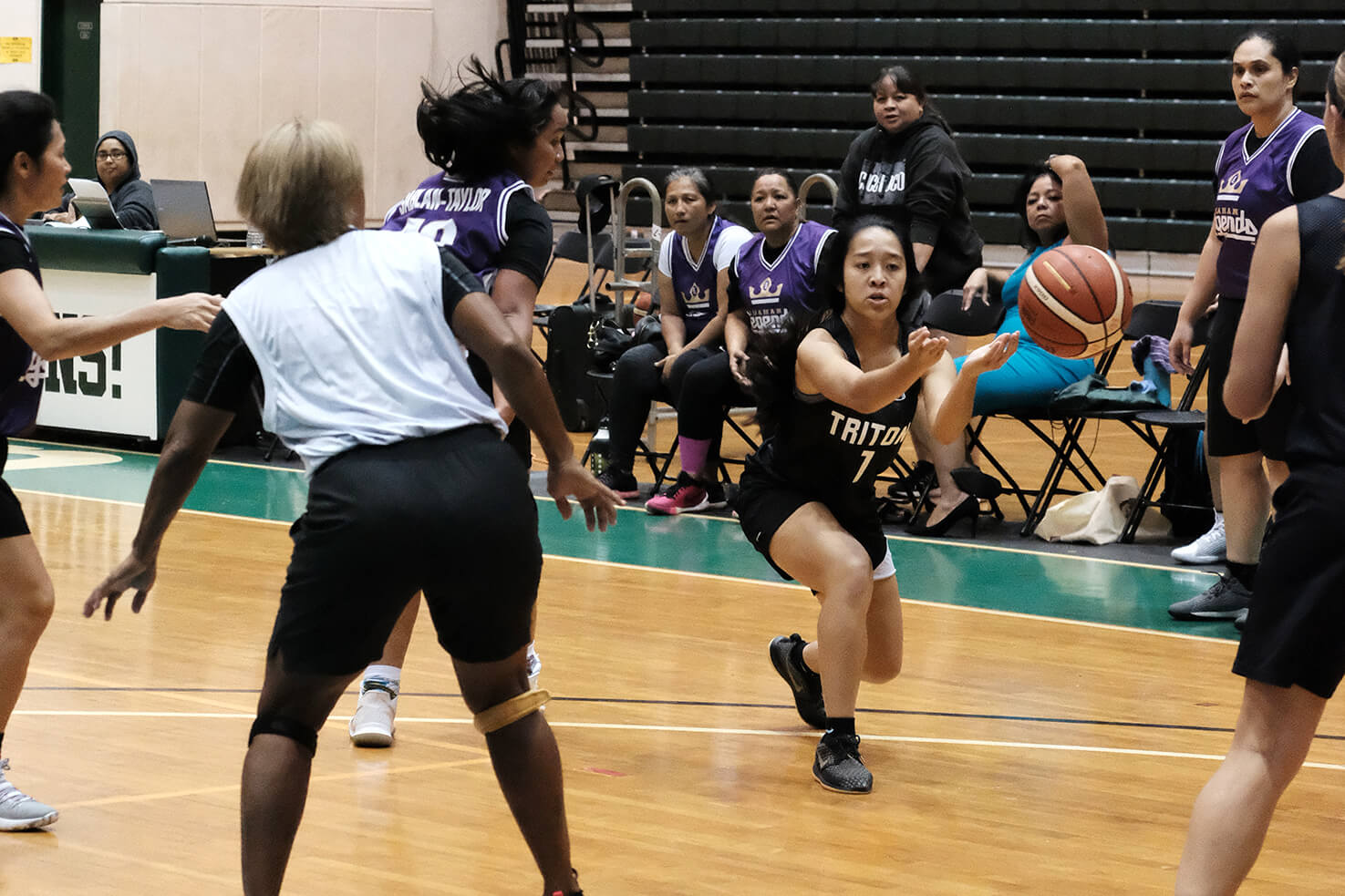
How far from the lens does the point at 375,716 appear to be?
4.28m

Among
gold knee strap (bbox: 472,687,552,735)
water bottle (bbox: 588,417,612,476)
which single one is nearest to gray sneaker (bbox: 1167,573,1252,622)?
water bottle (bbox: 588,417,612,476)

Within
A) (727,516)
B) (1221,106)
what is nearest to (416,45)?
(1221,106)

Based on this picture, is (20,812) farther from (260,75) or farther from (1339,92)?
(260,75)

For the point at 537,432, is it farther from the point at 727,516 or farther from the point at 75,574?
the point at 727,516

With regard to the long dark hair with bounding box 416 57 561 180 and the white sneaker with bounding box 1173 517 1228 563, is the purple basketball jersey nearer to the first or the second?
the white sneaker with bounding box 1173 517 1228 563

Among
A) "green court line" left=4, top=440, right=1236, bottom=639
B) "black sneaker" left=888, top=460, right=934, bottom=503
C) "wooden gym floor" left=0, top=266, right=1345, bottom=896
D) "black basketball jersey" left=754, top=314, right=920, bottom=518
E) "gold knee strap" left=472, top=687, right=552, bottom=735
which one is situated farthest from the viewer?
"black sneaker" left=888, top=460, right=934, bottom=503

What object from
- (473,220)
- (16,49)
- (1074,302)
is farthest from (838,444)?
(16,49)

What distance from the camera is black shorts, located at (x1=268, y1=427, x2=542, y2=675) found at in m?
2.62

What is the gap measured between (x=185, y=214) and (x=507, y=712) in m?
7.08

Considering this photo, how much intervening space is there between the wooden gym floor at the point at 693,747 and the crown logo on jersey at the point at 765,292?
3.79 ft

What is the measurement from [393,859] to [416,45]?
639 inches

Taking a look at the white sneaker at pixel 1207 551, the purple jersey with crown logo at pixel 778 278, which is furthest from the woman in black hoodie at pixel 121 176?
the white sneaker at pixel 1207 551

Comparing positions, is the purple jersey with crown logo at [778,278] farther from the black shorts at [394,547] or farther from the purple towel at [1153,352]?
the black shorts at [394,547]

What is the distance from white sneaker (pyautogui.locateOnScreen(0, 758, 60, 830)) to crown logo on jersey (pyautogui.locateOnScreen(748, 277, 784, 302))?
4.22 m
